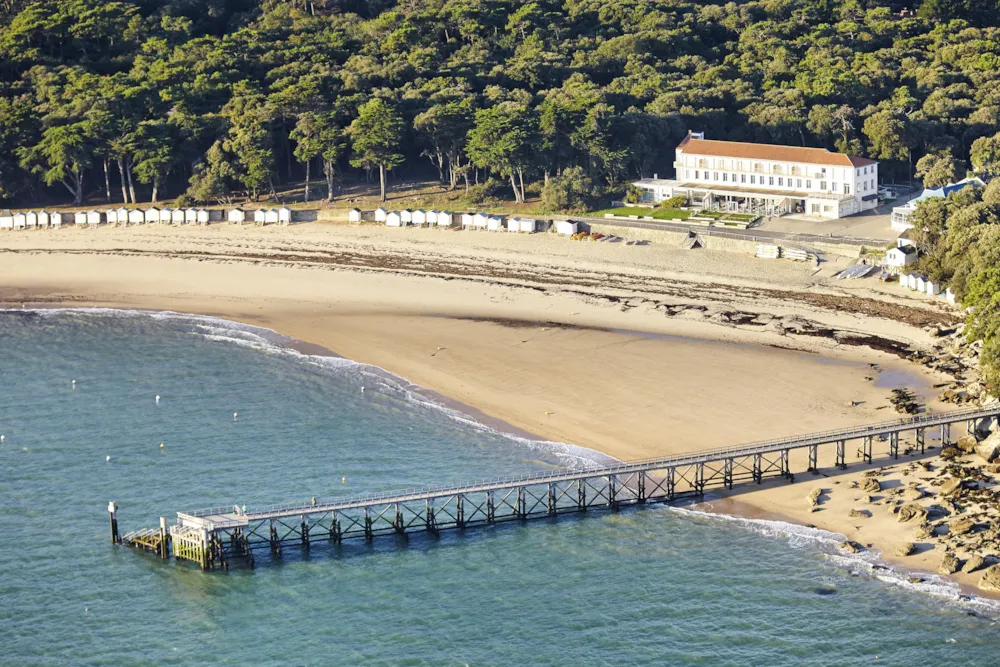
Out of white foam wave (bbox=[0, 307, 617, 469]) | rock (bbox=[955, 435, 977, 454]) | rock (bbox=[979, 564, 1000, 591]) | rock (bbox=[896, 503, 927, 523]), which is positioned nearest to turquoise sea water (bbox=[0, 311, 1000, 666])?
white foam wave (bbox=[0, 307, 617, 469])

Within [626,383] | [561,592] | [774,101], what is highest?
[774,101]

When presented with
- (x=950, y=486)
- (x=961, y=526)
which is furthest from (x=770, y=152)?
(x=961, y=526)

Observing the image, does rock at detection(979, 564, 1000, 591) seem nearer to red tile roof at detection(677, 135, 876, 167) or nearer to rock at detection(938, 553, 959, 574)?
rock at detection(938, 553, 959, 574)

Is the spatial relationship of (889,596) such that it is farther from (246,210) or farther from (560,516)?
(246,210)

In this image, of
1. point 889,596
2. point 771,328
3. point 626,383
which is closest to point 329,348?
point 626,383

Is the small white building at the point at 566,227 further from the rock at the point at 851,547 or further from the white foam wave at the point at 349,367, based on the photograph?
the rock at the point at 851,547

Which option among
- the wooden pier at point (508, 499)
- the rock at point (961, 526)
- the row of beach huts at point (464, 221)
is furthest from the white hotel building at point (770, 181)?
the rock at point (961, 526)

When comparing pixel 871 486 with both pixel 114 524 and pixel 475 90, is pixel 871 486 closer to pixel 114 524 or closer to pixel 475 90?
pixel 114 524
